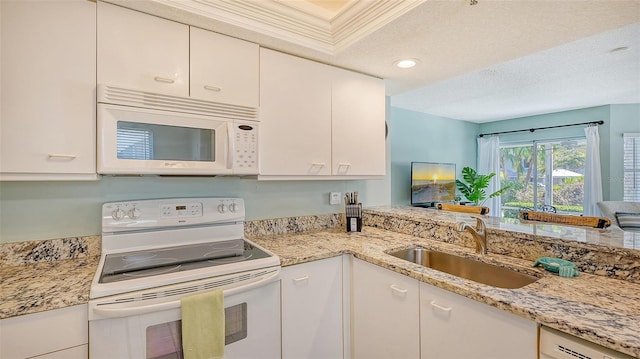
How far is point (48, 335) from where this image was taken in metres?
1.01

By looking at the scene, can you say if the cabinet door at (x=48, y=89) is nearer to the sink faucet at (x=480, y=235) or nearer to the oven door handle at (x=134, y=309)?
the oven door handle at (x=134, y=309)

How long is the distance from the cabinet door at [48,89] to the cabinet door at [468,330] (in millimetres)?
1569

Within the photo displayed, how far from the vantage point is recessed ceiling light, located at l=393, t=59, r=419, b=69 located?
191 centimetres

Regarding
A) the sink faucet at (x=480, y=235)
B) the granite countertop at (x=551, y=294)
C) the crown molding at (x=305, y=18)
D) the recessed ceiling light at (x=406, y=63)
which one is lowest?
the granite countertop at (x=551, y=294)

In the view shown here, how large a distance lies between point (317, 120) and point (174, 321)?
1326 mm

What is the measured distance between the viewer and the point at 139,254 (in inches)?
58.5

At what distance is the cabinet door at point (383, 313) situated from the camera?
1337mm

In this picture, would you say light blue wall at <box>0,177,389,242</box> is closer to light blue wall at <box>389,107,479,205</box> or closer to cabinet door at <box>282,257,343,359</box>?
cabinet door at <box>282,257,343,359</box>

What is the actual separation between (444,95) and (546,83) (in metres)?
1.11

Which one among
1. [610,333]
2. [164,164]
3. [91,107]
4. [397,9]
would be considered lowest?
[610,333]

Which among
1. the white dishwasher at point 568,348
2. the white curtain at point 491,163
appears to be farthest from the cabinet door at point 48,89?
the white curtain at point 491,163

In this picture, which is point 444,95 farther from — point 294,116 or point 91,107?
point 91,107

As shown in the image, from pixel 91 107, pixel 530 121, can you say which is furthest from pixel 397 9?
pixel 530 121

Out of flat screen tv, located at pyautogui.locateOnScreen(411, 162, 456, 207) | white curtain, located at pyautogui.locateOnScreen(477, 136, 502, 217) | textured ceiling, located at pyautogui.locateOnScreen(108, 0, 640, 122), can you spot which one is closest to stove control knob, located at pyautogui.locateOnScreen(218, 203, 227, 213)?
textured ceiling, located at pyautogui.locateOnScreen(108, 0, 640, 122)
